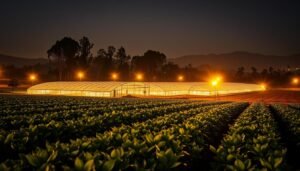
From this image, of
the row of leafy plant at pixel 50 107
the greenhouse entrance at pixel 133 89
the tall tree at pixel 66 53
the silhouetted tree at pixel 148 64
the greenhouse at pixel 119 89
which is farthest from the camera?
the silhouetted tree at pixel 148 64

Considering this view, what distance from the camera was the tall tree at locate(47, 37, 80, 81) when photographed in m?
89.9

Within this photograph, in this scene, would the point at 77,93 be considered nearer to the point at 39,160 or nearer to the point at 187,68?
the point at 39,160

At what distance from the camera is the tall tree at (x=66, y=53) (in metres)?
89.9

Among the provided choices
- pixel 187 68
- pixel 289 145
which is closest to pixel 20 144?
pixel 289 145

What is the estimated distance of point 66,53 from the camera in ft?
296

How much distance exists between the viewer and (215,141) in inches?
414

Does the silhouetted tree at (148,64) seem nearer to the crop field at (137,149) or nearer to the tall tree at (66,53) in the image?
the tall tree at (66,53)

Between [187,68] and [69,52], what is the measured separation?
7288 centimetres

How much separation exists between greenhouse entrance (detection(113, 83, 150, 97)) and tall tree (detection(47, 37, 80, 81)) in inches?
1748

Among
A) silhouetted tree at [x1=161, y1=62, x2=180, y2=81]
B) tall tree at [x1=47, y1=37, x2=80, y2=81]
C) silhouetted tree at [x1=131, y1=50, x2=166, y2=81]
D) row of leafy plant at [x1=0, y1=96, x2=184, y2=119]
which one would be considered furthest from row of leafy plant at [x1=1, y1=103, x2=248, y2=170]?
silhouetted tree at [x1=161, y1=62, x2=180, y2=81]

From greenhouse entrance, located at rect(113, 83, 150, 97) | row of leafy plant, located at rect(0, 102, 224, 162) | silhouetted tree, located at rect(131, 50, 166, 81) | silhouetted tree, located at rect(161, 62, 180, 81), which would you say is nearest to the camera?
row of leafy plant, located at rect(0, 102, 224, 162)

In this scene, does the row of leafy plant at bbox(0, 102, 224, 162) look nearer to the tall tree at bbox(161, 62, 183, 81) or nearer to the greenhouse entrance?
the greenhouse entrance

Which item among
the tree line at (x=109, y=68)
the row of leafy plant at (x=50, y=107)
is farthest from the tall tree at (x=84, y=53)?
the row of leafy plant at (x=50, y=107)

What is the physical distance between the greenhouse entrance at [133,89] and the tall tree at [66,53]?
4440cm
